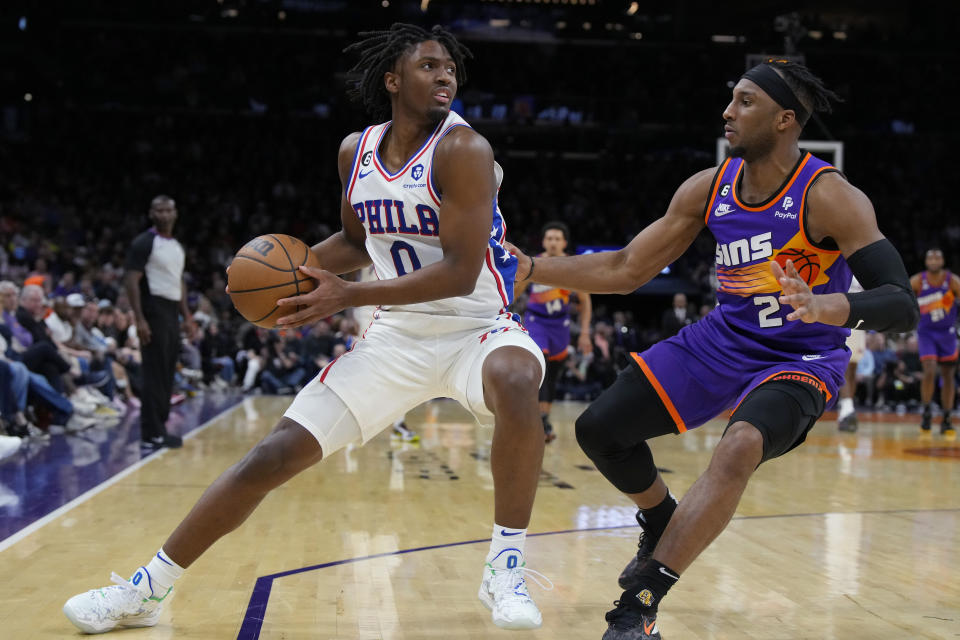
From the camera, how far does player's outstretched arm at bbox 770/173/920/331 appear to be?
3.09 metres

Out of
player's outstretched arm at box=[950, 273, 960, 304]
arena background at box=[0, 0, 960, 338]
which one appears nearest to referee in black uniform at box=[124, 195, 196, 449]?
player's outstretched arm at box=[950, 273, 960, 304]

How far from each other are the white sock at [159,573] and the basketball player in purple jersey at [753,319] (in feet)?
4.89

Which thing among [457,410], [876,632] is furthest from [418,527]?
[457,410]

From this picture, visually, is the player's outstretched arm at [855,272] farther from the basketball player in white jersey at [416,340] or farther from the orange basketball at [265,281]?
the orange basketball at [265,281]

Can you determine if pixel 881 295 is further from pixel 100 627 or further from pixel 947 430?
pixel 947 430

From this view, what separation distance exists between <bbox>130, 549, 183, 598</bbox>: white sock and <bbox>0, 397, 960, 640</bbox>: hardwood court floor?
0.15 metres

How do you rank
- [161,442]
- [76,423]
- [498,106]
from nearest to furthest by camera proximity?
[161,442] → [76,423] → [498,106]

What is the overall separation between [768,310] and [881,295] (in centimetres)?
47

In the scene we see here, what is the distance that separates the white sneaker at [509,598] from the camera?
10.5ft

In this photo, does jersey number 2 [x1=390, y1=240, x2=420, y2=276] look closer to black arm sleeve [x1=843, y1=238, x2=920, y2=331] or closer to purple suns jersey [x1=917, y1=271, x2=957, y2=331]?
black arm sleeve [x1=843, y1=238, x2=920, y2=331]

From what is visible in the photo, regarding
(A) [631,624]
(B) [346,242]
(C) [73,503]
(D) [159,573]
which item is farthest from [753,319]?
(C) [73,503]

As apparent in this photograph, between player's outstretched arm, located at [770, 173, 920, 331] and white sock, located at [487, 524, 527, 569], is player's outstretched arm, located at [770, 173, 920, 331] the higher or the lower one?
the higher one

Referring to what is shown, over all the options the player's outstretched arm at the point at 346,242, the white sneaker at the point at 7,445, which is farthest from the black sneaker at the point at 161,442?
the player's outstretched arm at the point at 346,242

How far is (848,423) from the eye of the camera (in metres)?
11.5
